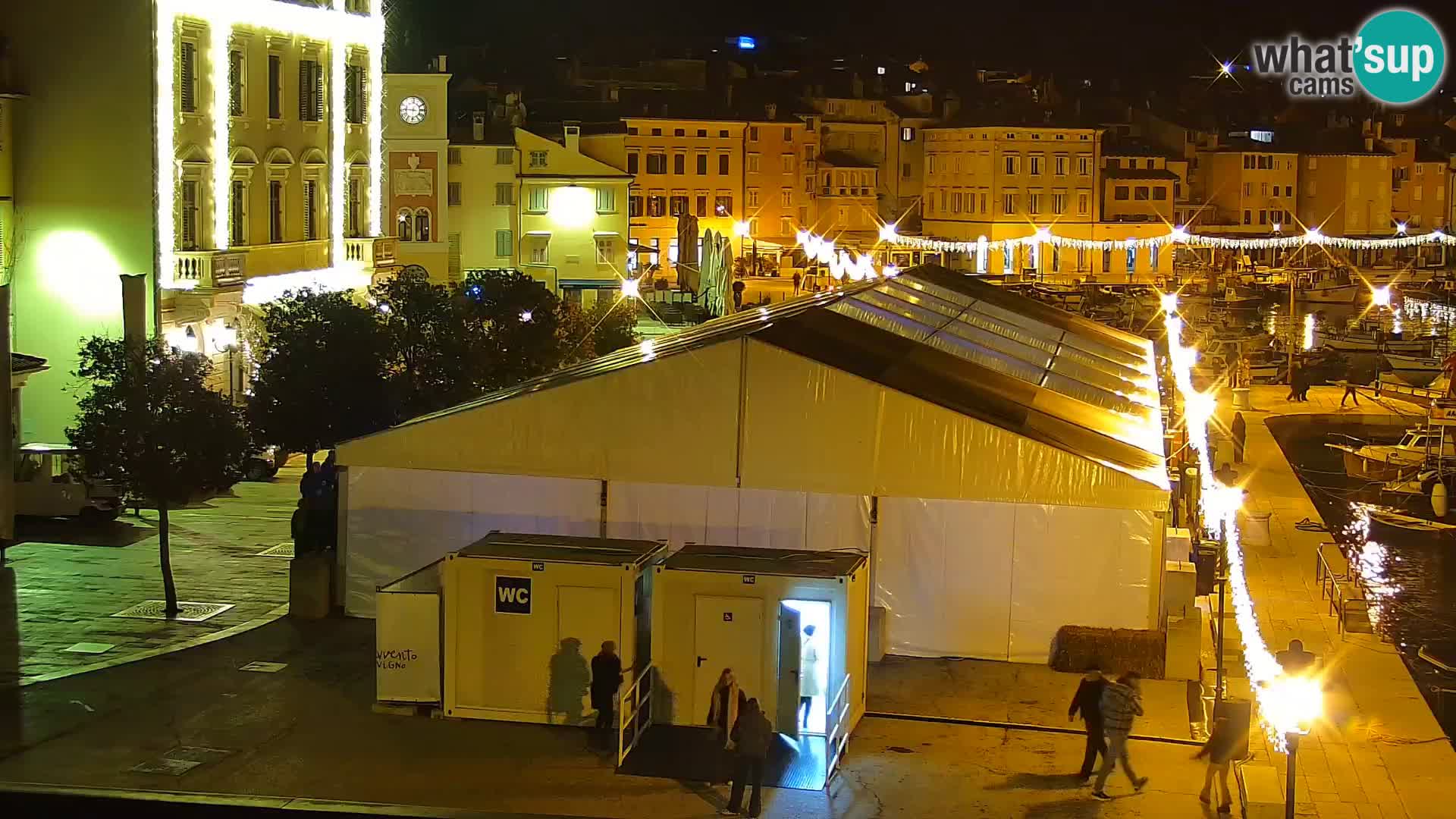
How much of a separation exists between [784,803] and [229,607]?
9.31m

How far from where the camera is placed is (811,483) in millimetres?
18266

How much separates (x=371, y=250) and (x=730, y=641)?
99.1 ft

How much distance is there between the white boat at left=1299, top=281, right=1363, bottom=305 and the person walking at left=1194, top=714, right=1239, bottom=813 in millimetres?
82824

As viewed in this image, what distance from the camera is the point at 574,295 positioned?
66625 mm

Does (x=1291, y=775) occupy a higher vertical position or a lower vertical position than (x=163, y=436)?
lower

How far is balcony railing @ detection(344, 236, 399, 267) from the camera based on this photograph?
139 feet

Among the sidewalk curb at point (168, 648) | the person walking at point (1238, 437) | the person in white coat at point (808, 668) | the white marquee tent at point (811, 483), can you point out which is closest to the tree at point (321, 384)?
the sidewalk curb at point (168, 648)

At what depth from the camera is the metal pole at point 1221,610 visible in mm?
16094

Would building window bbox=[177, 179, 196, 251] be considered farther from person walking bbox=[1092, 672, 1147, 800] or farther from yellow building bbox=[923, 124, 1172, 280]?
yellow building bbox=[923, 124, 1172, 280]

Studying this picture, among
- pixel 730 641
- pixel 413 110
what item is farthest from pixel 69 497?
pixel 413 110

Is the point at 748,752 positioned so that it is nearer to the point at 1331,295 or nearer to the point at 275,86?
the point at 275,86

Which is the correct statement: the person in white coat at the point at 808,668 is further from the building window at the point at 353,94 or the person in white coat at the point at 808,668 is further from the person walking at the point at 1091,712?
the building window at the point at 353,94

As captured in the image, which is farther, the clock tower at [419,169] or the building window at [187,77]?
the clock tower at [419,169]

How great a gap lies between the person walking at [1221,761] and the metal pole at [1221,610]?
0.48 metres
